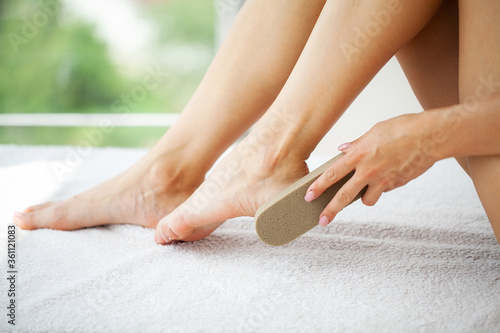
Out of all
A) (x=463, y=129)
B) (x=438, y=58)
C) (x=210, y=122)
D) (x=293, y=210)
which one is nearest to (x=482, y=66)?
(x=463, y=129)

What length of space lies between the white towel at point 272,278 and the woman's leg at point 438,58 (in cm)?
19

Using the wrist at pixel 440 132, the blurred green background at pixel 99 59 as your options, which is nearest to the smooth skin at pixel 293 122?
the wrist at pixel 440 132

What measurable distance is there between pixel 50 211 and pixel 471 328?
2.52ft

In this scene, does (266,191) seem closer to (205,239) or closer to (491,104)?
(205,239)

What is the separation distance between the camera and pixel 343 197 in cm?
64

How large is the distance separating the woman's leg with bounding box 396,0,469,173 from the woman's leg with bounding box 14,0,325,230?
18 centimetres

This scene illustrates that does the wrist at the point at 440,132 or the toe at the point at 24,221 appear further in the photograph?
the toe at the point at 24,221

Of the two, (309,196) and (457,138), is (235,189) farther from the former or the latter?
(457,138)

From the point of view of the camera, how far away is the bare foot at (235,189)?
71 cm

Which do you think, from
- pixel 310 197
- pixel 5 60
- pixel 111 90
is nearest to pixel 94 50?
pixel 111 90

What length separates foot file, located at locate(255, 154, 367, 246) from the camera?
2.16 ft

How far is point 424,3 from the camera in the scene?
2.06 feet

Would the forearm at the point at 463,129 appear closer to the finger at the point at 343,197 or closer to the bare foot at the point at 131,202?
the finger at the point at 343,197

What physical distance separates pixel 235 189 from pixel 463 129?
0.34 m
